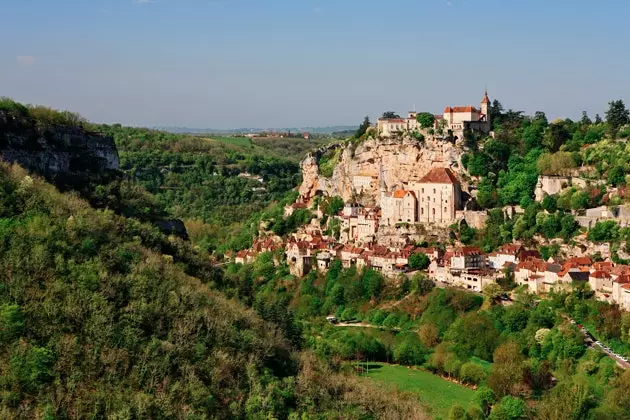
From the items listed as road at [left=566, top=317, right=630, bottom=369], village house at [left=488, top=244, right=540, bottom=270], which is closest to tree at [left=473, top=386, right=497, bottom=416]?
road at [left=566, top=317, right=630, bottom=369]

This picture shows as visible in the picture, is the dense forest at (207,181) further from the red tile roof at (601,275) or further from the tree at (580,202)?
the red tile roof at (601,275)

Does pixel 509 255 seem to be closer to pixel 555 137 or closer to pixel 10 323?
pixel 555 137

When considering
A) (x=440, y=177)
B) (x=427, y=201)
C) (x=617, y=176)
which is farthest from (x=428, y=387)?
(x=617, y=176)

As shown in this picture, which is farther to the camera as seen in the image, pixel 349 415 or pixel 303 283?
pixel 303 283

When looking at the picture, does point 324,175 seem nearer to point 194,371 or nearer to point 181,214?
point 181,214

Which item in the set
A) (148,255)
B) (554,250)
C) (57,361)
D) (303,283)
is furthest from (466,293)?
(57,361)
